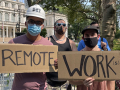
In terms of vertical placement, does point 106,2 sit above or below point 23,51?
above

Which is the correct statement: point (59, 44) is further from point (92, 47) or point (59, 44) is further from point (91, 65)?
point (91, 65)

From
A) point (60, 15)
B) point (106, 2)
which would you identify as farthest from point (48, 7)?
point (60, 15)

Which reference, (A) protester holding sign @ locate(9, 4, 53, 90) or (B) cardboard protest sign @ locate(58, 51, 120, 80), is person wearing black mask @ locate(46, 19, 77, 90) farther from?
(B) cardboard protest sign @ locate(58, 51, 120, 80)

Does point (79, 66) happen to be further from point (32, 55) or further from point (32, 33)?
point (32, 33)

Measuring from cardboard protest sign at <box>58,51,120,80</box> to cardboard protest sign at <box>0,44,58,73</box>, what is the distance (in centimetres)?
27

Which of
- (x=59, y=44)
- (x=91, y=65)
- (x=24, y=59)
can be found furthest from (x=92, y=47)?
(x=24, y=59)

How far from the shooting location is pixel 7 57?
1858 millimetres

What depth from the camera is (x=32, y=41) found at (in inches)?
84.2

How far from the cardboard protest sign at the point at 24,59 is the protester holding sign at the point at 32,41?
8.5 inches

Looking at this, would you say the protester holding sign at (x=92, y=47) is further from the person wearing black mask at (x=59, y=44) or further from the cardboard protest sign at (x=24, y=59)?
the person wearing black mask at (x=59, y=44)

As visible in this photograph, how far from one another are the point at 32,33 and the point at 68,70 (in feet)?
2.93

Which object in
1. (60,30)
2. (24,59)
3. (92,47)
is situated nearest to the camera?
(24,59)

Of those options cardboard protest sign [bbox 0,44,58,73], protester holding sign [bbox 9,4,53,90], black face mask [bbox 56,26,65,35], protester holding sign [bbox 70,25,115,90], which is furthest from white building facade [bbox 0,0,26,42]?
protester holding sign [bbox 70,25,115,90]

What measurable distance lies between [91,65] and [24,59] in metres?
0.99
